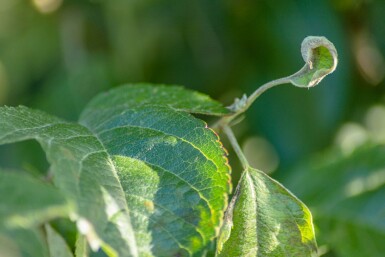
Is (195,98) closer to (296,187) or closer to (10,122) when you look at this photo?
(10,122)

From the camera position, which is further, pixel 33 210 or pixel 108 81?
pixel 108 81

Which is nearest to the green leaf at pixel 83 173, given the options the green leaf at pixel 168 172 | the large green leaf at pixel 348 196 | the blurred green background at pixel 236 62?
the green leaf at pixel 168 172

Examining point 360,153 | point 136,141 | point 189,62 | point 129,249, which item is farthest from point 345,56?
point 129,249

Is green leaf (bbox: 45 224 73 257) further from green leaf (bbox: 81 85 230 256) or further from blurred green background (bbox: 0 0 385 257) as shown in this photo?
A: blurred green background (bbox: 0 0 385 257)

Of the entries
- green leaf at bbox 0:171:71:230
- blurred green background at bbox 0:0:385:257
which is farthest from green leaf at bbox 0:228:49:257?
blurred green background at bbox 0:0:385:257

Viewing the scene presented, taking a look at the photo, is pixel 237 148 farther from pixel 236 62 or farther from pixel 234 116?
pixel 236 62

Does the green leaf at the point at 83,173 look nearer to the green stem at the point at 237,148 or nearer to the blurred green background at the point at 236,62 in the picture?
the green stem at the point at 237,148

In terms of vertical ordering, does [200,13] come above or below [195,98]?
above
